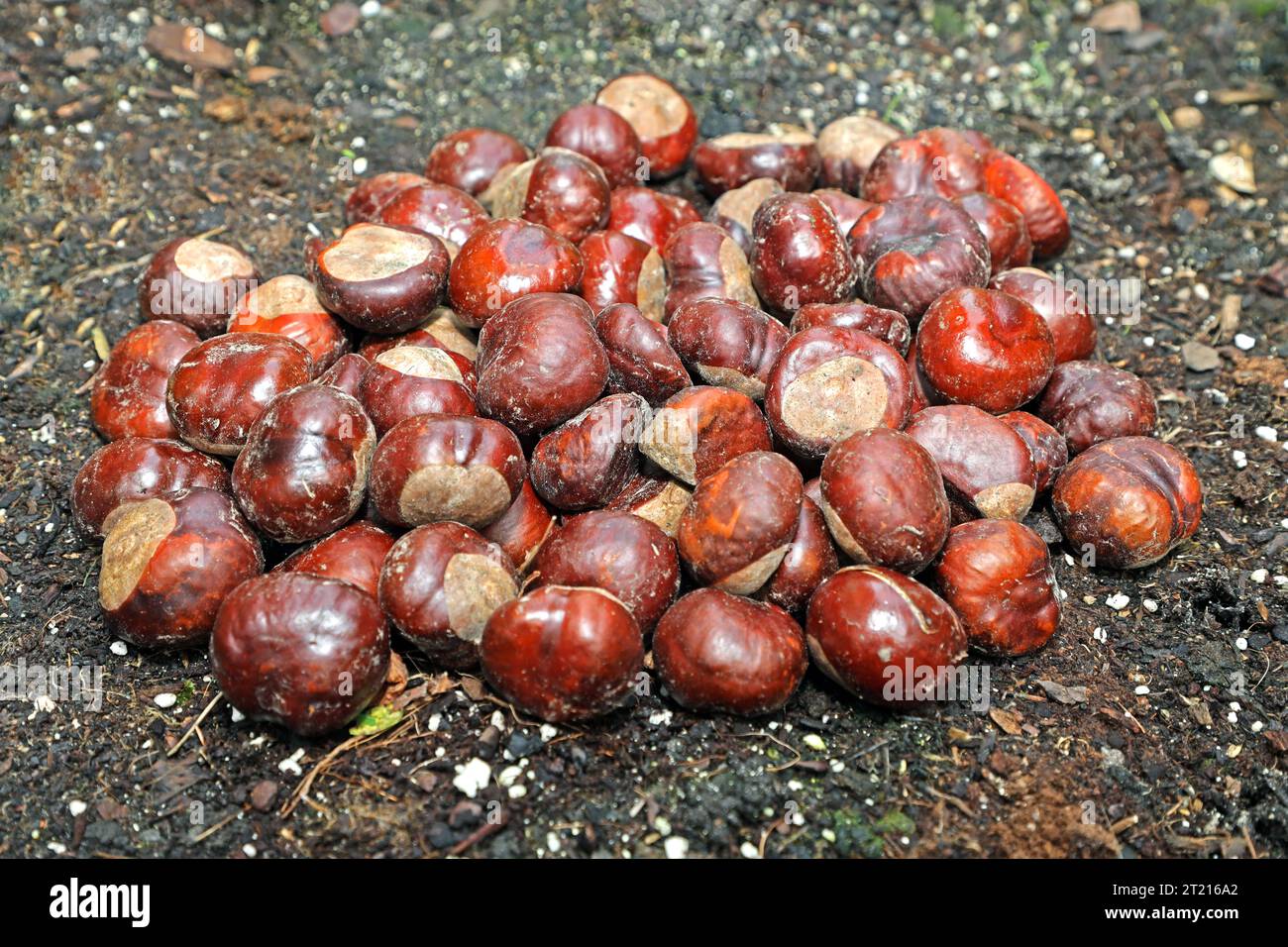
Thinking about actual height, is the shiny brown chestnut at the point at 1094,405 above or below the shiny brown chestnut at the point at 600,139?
below

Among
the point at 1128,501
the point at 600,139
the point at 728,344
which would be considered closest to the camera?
the point at 1128,501

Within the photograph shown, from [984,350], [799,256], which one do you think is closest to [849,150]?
[799,256]

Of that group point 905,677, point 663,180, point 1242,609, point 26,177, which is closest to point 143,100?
point 26,177

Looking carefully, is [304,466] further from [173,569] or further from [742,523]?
[742,523]

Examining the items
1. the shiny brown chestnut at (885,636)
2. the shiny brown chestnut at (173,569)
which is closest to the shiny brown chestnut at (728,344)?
the shiny brown chestnut at (885,636)

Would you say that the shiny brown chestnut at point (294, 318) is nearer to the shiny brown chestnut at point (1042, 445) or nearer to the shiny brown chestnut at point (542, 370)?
the shiny brown chestnut at point (542, 370)

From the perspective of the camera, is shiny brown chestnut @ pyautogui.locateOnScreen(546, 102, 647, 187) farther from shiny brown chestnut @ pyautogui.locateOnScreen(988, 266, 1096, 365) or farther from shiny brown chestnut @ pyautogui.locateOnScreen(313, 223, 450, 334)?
shiny brown chestnut @ pyautogui.locateOnScreen(988, 266, 1096, 365)
